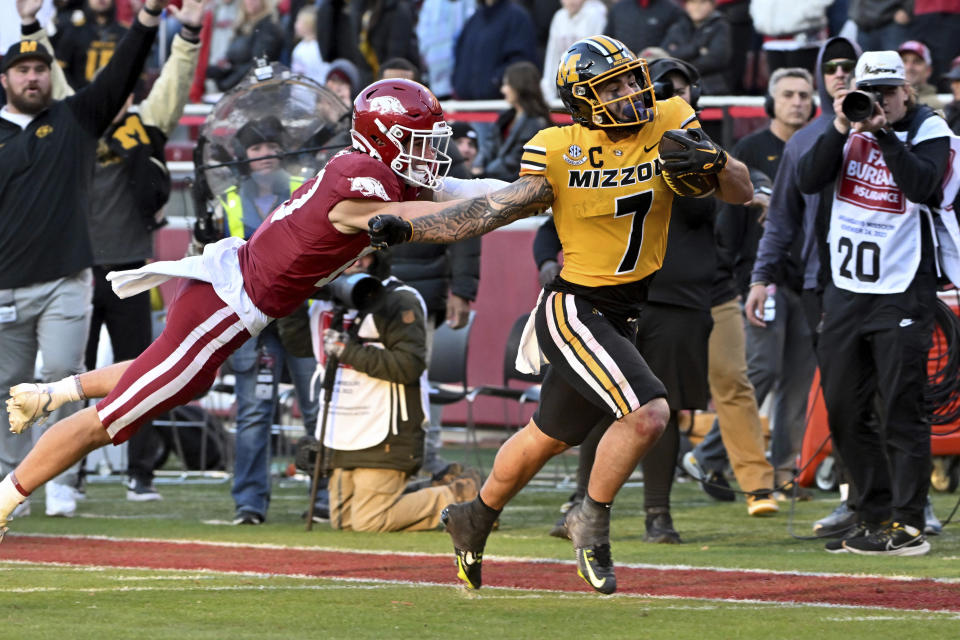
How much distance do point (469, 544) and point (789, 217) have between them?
326cm

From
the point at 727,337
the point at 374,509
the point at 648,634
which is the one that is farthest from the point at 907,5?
the point at 648,634

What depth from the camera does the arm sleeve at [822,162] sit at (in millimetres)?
7875

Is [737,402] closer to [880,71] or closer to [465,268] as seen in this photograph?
[465,268]

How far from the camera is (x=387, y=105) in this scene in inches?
257

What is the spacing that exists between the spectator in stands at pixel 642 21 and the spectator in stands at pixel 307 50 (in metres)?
2.93

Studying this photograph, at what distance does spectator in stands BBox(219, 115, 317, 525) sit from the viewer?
9688 millimetres

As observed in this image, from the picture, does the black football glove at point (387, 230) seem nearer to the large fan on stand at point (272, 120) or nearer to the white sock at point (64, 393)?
the white sock at point (64, 393)

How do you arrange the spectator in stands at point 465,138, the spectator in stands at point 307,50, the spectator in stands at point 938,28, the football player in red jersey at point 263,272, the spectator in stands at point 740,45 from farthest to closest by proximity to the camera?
the spectator in stands at point 307,50 → the spectator in stands at point 740,45 → the spectator in stands at point 938,28 → the spectator in stands at point 465,138 → the football player in red jersey at point 263,272

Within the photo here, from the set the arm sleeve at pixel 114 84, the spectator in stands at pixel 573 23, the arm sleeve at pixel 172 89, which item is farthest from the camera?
the spectator in stands at pixel 573 23

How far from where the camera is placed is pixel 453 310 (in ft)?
34.9

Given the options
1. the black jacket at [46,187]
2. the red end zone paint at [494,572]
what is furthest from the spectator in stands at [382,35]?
the red end zone paint at [494,572]

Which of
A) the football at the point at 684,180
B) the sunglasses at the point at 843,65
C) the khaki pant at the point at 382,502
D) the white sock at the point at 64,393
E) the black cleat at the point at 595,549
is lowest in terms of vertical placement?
the khaki pant at the point at 382,502

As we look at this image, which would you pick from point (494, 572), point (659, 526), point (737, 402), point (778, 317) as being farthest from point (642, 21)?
point (494, 572)

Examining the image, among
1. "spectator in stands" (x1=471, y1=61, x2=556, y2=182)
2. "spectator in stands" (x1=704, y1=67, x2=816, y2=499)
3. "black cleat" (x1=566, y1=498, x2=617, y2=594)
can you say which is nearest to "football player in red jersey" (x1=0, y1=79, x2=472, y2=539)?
"black cleat" (x1=566, y1=498, x2=617, y2=594)
